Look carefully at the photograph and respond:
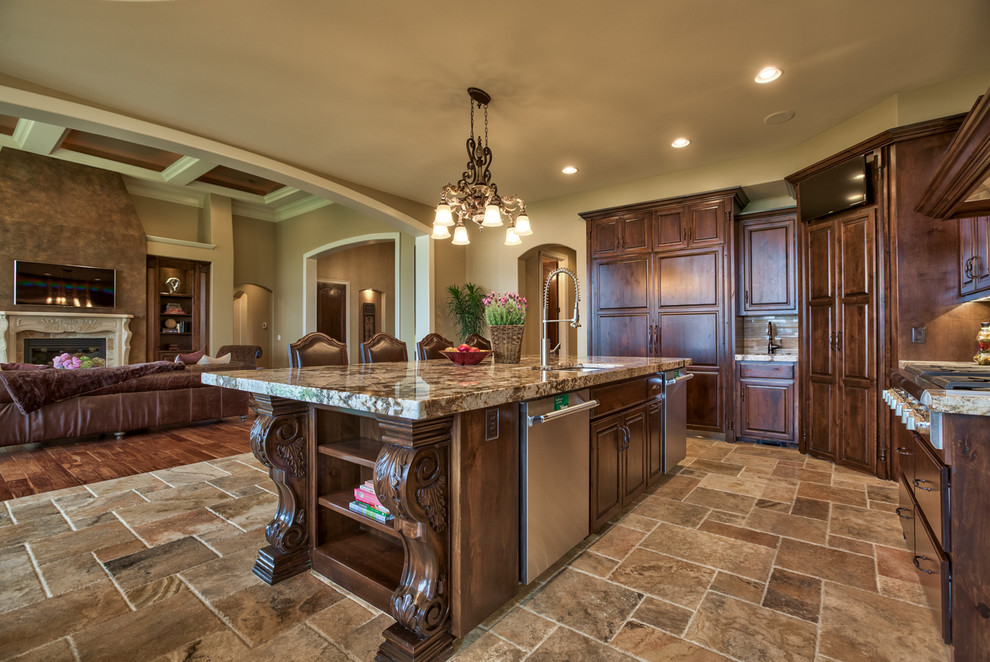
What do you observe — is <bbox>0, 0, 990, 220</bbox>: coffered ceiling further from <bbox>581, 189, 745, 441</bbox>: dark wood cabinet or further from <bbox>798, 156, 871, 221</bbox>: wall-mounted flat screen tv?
<bbox>581, 189, 745, 441</bbox>: dark wood cabinet

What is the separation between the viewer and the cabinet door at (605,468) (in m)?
2.23

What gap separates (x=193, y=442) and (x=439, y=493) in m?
4.01

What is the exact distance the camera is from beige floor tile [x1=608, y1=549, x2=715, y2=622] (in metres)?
1.82

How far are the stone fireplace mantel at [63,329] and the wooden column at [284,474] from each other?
735cm

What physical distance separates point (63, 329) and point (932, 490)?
381 inches

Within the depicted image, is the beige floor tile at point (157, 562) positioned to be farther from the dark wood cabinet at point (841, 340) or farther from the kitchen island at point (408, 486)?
the dark wood cabinet at point (841, 340)

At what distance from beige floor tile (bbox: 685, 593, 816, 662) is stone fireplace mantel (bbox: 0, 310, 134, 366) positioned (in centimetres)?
880

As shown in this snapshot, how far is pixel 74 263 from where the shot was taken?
696 centimetres

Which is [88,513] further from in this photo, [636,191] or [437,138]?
[636,191]

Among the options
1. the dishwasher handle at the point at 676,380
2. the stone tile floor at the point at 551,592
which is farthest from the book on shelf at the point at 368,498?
the dishwasher handle at the point at 676,380

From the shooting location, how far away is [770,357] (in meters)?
4.36


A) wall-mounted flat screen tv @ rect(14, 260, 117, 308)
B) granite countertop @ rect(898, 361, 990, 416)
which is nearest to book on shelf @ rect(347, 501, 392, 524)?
granite countertop @ rect(898, 361, 990, 416)

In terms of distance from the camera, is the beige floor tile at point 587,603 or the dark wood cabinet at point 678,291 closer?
the beige floor tile at point 587,603

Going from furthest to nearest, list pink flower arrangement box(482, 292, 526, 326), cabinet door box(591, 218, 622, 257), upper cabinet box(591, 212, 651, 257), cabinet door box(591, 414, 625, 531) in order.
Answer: cabinet door box(591, 218, 622, 257) < upper cabinet box(591, 212, 651, 257) < pink flower arrangement box(482, 292, 526, 326) < cabinet door box(591, 414, 625, 531)
